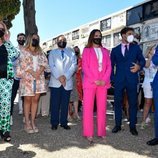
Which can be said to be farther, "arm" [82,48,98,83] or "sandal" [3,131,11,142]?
"arm" [82,48,98,83]

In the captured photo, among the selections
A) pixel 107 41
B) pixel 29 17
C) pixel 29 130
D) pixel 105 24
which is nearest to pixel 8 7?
pixel 105 24

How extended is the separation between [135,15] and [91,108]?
860cm

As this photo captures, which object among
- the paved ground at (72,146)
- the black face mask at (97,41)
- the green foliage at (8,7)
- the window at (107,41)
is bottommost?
the paved ground at (72,146)

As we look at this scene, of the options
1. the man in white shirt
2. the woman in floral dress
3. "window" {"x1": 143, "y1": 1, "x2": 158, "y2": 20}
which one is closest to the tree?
"window" {"x1": 143, "y1": 1, "x2": 158, "y2": 20}

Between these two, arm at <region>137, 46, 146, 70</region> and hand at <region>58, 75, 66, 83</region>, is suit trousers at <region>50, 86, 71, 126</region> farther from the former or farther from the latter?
arm at <region>137, 46, 146, 70</region>

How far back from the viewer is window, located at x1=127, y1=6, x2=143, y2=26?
1385cm

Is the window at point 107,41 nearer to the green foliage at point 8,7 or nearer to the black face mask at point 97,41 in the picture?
the green foliage at point 8,7

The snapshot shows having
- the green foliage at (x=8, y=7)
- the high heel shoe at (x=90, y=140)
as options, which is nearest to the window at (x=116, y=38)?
the green foliage at (x=8, y=7)

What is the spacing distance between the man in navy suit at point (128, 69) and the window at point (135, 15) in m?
7.38

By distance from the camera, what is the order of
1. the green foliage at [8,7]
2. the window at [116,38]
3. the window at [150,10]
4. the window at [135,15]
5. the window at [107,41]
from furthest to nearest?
the green foliage at [8,7] < the window at [107,41] < the window at [116,38] < the window at [135,15] < the window at [150,10]

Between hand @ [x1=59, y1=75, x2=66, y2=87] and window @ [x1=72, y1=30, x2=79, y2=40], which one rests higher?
window @ [x1=72, y1=30, x2=79, y2=40]

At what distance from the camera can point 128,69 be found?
6.65 metres

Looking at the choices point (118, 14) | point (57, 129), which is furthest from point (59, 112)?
point (118, 14)

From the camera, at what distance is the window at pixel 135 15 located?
13.9 meters
